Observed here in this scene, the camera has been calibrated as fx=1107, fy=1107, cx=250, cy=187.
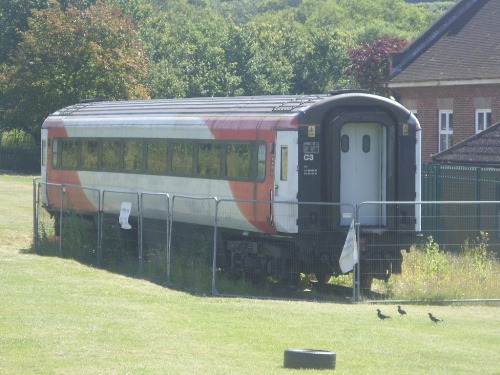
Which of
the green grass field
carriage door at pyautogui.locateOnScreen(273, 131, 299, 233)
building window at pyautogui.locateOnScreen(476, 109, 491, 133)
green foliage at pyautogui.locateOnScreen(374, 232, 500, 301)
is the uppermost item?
building window at pyautogui.locateOnScreen(476, 109, 491, 133)

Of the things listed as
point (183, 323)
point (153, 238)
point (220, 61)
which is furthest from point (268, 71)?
point (183, 323)

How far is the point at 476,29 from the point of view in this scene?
39.1 metres

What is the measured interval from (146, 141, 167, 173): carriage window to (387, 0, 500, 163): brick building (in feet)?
49.3

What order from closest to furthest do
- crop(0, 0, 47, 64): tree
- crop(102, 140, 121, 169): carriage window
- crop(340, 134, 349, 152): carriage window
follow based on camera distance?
crop(340, 134, 349, 152): carriage window → crop(102, 140, 121, 169): carriage window → crop(0, 0, 47, 64): tree

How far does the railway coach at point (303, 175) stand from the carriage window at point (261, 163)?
0.02 metres

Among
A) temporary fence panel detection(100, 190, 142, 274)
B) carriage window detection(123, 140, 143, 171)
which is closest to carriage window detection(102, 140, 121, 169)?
carriage window detection(123, 140, 143, 171)

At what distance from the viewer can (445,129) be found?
1502 inches

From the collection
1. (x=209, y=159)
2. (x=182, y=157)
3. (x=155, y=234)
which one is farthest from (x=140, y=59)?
(x=155, y=234)

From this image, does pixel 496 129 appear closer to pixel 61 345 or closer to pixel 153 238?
pixel 153 238

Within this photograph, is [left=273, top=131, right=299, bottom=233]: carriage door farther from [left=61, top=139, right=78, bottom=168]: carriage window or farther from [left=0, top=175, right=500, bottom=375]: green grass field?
[left=61, top=139, right=78, bottom=168]: carriage window

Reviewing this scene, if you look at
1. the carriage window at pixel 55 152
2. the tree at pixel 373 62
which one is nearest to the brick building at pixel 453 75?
the carriage window at pixel 55 152

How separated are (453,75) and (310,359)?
27243mm

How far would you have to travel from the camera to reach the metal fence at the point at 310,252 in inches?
700

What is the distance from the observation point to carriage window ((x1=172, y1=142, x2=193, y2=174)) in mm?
21844
